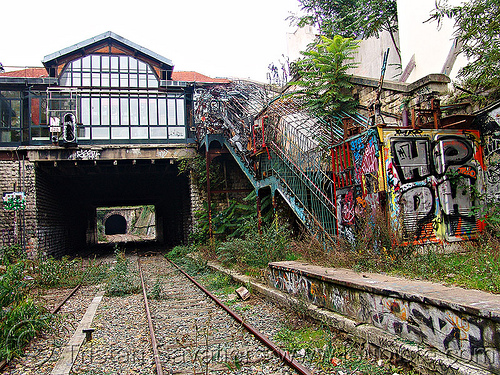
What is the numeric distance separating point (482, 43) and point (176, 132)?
1405 centimetres

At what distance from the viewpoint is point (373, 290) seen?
16.3ft

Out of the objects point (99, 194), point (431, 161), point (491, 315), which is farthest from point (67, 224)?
point (491, 315)

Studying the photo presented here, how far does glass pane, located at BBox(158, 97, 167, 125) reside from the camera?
64.0 feet

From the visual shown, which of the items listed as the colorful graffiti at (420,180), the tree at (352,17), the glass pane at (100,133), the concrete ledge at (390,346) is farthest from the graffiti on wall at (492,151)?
the glass pane at (100,133)

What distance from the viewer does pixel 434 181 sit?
829 centimetres

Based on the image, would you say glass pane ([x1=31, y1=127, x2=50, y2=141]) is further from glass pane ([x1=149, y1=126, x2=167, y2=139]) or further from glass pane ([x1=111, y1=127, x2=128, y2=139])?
glass pane ([x1=149, y1=126, x2=167, y2=139])

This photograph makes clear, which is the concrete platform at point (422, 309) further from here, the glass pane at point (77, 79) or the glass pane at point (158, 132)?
the glass pane at point (77, 79)

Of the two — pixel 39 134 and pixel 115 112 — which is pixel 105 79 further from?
pixel 39 134

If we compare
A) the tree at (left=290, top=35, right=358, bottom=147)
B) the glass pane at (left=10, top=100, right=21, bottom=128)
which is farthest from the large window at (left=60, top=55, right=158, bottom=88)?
the tree at (left=290, top=35, right=358, bottom=147)

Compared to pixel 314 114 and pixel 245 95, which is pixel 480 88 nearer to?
pixel 314 114

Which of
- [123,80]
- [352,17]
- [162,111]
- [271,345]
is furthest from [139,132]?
[271,345]

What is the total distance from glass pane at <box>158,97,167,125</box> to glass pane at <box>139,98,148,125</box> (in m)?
0.63

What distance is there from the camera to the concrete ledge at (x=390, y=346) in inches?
145

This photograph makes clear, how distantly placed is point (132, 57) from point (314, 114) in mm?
12034
